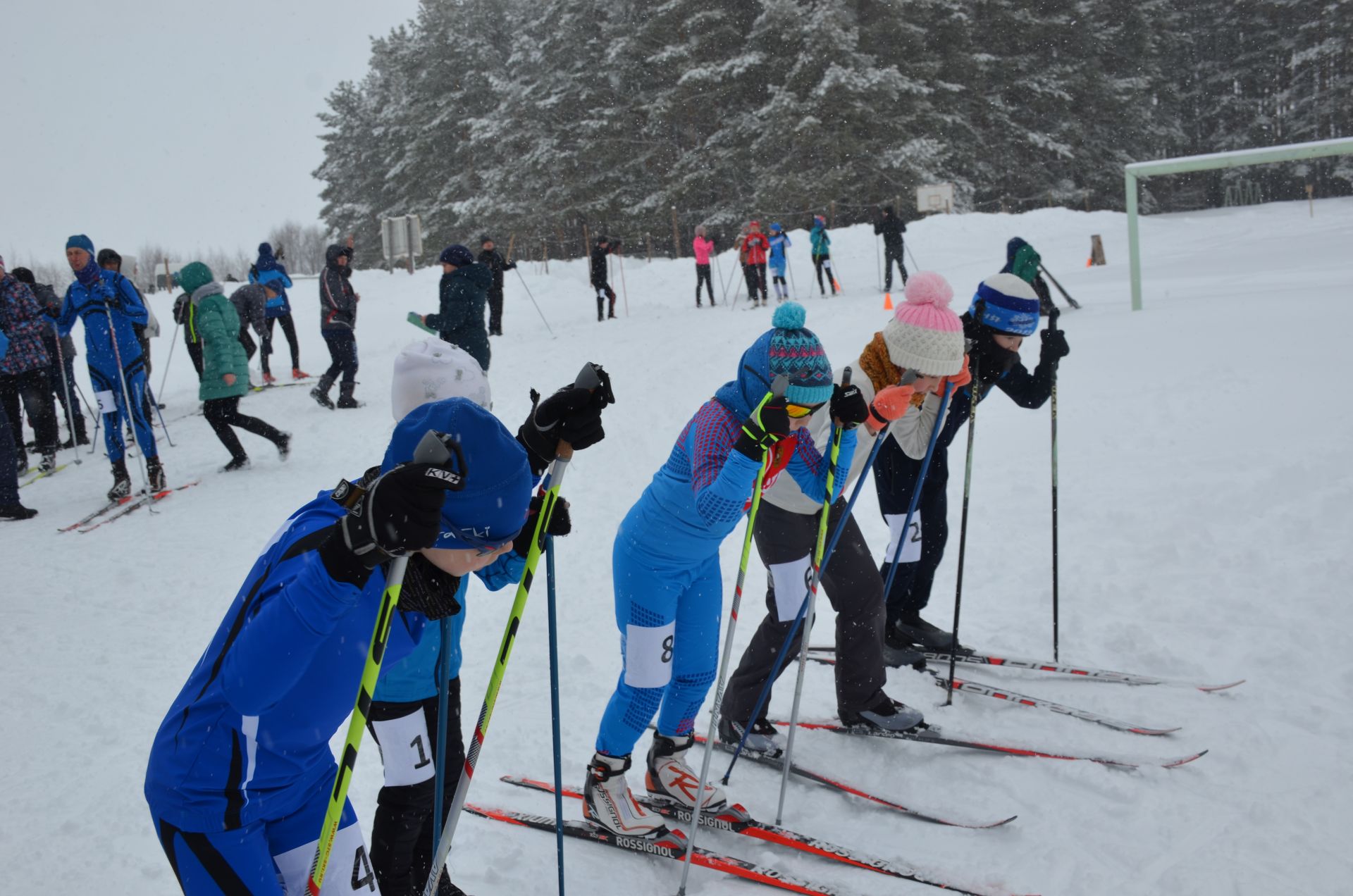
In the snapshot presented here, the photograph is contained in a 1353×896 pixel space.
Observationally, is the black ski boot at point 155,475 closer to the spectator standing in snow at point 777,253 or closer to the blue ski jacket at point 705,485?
the blue ski jacket at point 705,485

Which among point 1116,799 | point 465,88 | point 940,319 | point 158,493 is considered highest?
point 465,88

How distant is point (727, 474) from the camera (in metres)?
2.74

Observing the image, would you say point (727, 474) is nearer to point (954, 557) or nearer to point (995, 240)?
point (954, 557)

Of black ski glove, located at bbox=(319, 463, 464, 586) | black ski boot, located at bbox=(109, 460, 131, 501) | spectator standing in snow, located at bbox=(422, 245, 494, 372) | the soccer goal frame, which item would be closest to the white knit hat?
black ski glove, located at bbox=(319, 463, 464, 586)

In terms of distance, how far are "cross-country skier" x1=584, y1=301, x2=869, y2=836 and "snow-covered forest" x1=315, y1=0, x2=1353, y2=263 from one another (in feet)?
78.9

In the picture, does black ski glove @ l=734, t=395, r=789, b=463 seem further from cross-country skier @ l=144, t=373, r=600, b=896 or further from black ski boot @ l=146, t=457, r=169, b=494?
black ski boot @ l=146, t=457, r=169, b=494

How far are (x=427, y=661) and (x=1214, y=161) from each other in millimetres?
9576

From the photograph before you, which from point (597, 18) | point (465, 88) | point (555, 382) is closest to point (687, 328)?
point (555, 382)

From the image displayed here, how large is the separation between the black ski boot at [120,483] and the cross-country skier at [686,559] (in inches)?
251

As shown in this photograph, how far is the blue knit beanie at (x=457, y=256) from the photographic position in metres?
9.12

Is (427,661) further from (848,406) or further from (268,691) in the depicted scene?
(848,406)

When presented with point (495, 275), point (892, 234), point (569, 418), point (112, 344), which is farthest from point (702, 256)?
point (569, 418)

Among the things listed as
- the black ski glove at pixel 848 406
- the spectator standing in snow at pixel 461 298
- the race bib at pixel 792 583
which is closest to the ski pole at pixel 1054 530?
the race bib at pixel 792 583

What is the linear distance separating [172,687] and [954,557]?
15.1ft
